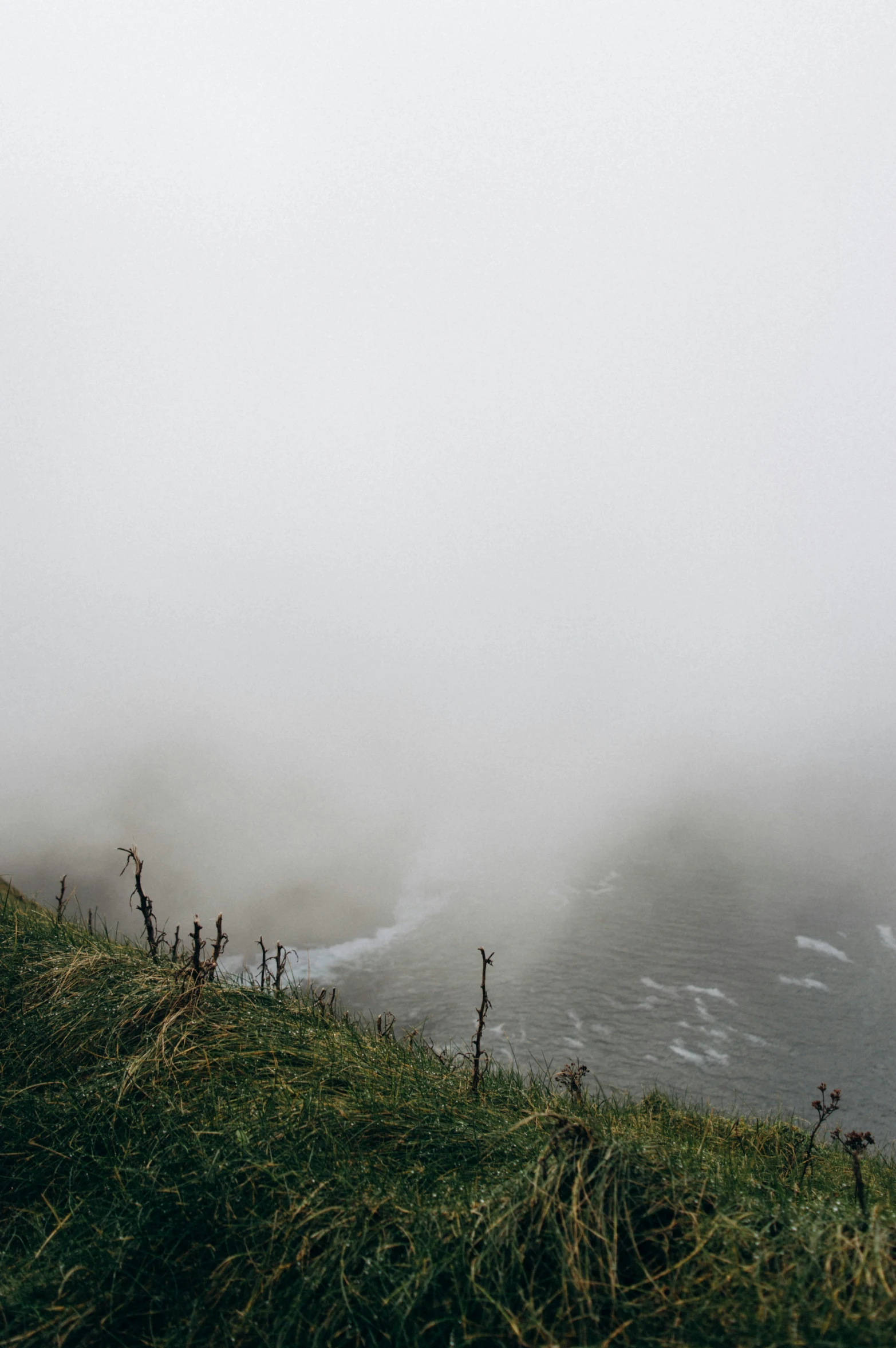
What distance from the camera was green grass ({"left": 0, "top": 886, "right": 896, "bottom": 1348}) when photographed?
326 cm

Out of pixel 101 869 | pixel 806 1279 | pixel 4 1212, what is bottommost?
pixel 101 869

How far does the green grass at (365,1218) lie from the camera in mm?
3264

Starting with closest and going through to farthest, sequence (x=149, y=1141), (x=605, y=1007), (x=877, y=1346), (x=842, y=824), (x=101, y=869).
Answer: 1. (x=877, y=1346)
2. (x=149, y=1141)
3. (x=605, y=1007)
4. (x=101, y=869)
5. (x=842, y=824)

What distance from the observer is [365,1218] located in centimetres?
375

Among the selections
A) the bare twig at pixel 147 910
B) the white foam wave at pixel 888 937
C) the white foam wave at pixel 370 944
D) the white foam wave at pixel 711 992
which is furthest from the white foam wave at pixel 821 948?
the bare twig at pixel 147 910

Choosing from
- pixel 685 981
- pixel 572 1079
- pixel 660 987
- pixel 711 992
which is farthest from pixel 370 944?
pixel 572 1079

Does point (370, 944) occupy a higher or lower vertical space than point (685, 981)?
lower

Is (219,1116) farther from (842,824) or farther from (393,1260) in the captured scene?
(842,824)

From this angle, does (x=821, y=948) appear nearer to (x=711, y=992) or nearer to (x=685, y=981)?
(x=685, y=981)

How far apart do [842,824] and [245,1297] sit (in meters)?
120

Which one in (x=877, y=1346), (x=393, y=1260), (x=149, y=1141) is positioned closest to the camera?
(x=877, y=1346)

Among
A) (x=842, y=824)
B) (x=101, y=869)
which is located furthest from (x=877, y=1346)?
(x=842, y=824)

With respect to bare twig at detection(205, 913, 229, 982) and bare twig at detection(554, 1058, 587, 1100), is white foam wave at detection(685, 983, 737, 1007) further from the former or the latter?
bare twig at detection(205, 913, 229, 982)

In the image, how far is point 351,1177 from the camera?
4137 millimetres
